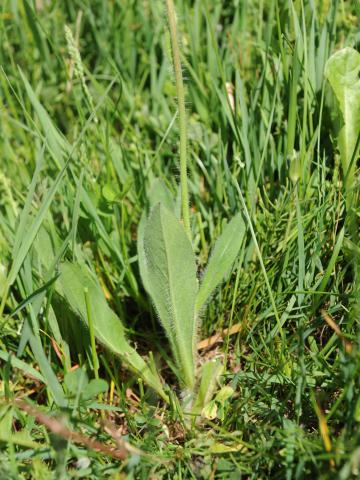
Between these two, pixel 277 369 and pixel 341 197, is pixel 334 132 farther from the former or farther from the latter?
pixel 277 369

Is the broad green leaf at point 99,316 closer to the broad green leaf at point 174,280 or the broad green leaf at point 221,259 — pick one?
the broad green leaf at point 174,280

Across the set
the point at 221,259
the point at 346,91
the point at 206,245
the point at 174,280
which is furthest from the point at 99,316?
the point at 346,91

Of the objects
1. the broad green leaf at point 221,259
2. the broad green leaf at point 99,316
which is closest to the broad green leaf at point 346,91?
the broad green leaf at point 221,259

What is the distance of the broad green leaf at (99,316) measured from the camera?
1.56m

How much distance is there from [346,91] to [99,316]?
1.00 m

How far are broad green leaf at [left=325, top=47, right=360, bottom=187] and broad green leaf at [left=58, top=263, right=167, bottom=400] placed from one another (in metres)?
0.81

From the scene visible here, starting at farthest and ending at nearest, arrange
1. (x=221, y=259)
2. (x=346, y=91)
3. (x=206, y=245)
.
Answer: (x=206, y=245) → (x=346, y=91) → (x=221, y=259)

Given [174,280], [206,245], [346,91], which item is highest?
[346,91]

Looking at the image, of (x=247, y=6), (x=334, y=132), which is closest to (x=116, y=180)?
(x=334, y=132)

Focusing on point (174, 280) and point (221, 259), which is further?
point (221, 259)

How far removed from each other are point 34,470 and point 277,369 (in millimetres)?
603

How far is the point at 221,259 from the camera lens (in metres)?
1.70

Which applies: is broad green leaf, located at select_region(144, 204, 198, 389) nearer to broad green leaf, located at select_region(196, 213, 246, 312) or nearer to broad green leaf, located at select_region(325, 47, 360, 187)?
broad green leaf, located at select_region(196, 213, 246, 312)

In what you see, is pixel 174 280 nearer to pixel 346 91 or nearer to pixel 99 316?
pixel 99 316
